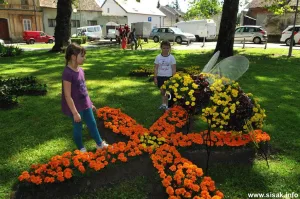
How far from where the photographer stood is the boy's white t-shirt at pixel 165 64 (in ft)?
19.7

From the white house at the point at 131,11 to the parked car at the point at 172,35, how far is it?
2351cm

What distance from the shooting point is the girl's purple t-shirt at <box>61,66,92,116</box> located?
3.71m

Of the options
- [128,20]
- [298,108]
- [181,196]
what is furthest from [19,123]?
[128,20]

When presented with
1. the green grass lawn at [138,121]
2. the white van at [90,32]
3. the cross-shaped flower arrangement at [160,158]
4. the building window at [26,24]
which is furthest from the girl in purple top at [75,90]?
the building window at [26,24]

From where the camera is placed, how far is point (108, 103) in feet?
23.1

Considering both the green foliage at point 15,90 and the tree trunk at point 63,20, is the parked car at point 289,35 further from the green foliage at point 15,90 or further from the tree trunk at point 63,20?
the green foliage at point 15,90

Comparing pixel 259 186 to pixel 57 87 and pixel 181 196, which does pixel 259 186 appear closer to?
pixel 181 196

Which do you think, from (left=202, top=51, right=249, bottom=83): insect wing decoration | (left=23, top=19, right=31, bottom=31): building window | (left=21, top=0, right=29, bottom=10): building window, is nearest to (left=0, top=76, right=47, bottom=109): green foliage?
(left=202, top=51, right=249, bottom=83): insect wing decoration

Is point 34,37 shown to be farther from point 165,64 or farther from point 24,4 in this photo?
point 165,64

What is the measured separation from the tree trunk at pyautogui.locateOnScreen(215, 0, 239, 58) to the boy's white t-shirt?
8.97 m

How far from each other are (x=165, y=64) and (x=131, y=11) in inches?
2113

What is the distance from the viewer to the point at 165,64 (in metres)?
6.04

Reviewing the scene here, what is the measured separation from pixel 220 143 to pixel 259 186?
0.88 meters

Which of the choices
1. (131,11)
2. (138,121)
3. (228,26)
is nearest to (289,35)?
(228,26)
